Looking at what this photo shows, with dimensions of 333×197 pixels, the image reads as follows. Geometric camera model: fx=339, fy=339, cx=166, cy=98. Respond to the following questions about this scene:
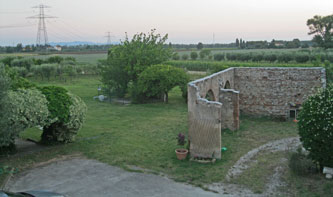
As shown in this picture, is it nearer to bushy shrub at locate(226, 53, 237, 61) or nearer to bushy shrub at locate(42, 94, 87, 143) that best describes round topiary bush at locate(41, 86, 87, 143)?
bushy shrub at locate(42, 94, 87, 143)

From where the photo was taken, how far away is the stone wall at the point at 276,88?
20141 mm

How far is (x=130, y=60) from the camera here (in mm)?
27797

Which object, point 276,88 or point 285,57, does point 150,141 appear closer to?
point 276,88

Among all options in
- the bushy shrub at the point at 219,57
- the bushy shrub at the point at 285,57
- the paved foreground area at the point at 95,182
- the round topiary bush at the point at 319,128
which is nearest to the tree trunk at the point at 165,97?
the paved foreground area at the point at 95,182

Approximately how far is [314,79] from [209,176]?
40.2ft

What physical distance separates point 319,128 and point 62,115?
9.13 metres

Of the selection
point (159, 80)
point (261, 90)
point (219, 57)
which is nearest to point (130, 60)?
point (159, 80)

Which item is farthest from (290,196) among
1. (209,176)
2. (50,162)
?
(50,162)

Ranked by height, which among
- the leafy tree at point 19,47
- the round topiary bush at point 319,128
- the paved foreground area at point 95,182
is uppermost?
the leafy tree at point 19,47

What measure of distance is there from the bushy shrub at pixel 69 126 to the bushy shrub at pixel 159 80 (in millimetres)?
11263

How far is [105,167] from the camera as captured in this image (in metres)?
12.2

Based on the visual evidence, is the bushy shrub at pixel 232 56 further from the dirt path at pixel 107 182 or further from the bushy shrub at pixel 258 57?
the dirt path at pixel 107 182

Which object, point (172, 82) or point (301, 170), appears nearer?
point (301, 170)

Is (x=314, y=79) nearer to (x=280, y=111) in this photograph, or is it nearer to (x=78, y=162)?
(x=280, y=111)
